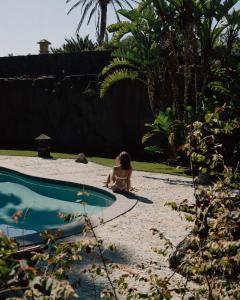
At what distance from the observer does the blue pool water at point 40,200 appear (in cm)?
877

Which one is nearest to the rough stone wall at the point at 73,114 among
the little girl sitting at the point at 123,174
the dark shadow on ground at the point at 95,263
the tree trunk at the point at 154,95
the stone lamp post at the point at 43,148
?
the tree trunk at the point at 154,95

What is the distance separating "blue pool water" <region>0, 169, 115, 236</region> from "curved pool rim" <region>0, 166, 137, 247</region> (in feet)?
0.12

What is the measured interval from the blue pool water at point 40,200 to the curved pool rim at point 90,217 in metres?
0.04

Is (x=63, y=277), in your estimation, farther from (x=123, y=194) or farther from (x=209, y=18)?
(x=209, y=18)

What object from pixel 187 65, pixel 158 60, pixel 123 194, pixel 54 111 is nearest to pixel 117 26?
pixel 158 60

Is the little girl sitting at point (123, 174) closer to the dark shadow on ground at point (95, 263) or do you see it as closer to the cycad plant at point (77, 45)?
the dark shadow on ground at point (95, 263)

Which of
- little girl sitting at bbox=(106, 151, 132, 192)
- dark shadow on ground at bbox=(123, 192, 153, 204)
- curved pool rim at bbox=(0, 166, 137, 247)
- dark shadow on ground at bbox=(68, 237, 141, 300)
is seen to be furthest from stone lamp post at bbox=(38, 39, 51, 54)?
dark shadow on ground at bbox=(68, 237, 141, 300)

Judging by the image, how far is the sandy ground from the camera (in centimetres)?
505

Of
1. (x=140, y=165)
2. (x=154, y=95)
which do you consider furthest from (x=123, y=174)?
(x=154, y=95)

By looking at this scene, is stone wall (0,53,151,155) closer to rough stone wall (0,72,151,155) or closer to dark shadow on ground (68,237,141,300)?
A: rough stone wall (0,72,151,155)

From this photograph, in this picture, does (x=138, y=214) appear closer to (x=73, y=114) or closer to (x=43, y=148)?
(x=43, y=148)

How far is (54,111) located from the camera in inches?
722

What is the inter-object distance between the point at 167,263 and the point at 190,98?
9736 mm

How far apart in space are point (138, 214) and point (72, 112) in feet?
36.7
